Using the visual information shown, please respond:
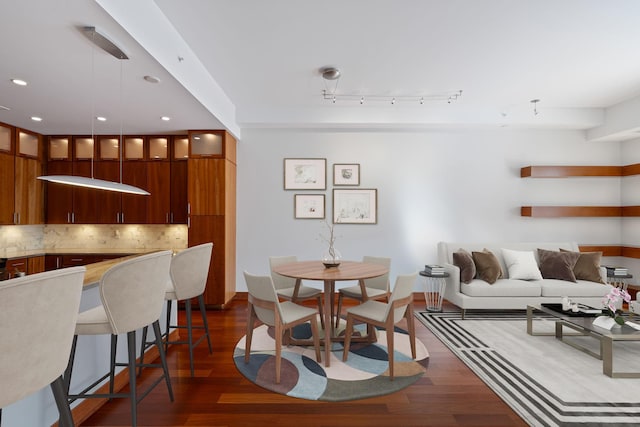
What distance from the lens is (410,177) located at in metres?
4.96

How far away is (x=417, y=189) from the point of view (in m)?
4.96

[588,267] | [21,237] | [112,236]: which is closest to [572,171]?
[588,267]

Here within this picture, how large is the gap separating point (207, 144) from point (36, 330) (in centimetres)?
369

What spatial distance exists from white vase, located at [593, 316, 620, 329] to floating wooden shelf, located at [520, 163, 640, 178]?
251 centimetres

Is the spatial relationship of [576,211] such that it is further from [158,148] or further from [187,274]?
[158,148]

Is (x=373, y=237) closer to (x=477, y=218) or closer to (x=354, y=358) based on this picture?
(x=477, y=218)

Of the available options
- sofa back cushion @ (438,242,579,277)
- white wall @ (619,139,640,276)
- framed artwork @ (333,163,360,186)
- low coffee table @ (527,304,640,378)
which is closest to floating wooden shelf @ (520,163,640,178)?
white wall @ (619,139,640,276)

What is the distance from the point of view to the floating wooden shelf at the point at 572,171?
4723 mm

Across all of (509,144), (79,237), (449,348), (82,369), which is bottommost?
(449,348)

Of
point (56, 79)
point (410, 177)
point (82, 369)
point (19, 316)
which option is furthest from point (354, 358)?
point (56, 79)

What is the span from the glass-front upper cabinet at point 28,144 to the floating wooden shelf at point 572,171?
7.44 m

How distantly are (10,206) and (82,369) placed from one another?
3.47 metres

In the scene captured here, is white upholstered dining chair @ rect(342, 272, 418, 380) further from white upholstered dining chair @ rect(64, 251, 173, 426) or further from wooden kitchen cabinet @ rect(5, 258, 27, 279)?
wooden kitchen cabinet @ rect(5, 258, 27, 279)

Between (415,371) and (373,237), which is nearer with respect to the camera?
(415,371)
